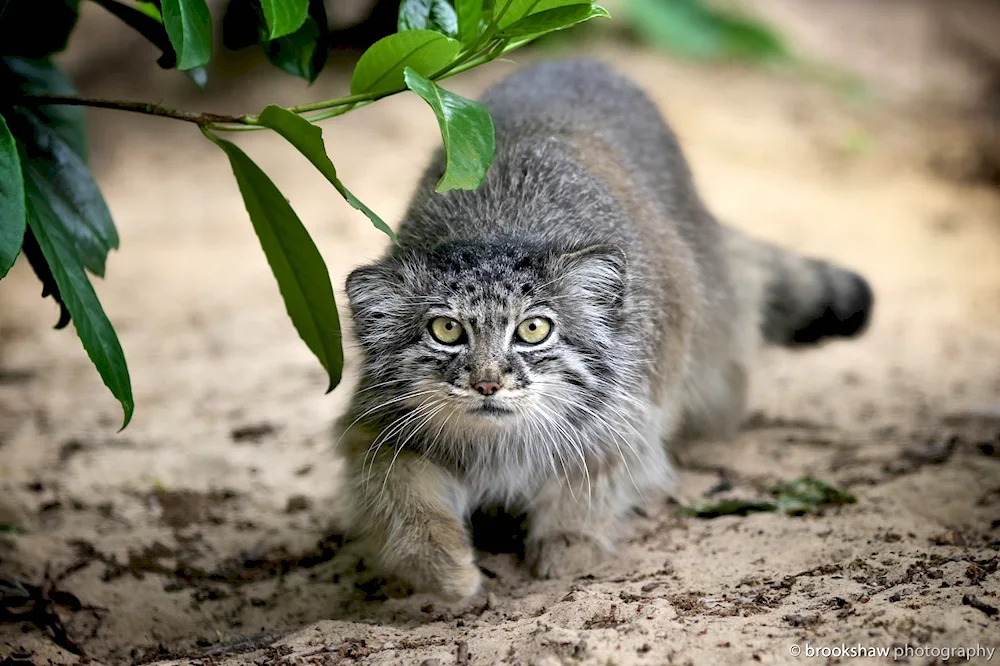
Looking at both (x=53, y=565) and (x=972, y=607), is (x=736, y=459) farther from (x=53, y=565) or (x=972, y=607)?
(x=53, y=565)

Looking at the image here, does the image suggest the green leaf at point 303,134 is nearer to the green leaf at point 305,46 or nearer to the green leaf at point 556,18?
the green leaf at point 305,46

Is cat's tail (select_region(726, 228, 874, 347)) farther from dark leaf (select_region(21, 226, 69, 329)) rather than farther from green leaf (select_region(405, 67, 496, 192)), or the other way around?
dark leaf (select_region(21, 226, 69, 329))

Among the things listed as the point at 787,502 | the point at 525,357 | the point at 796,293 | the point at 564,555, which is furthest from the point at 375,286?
the point at 796,293

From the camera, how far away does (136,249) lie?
8.47 metres

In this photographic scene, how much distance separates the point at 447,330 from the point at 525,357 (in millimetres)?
290

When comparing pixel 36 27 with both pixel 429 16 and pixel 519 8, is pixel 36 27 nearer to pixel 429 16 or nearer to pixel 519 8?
pixel 429 16

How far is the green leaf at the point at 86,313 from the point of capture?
10.6 feet

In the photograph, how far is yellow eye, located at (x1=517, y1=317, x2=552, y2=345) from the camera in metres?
3.73

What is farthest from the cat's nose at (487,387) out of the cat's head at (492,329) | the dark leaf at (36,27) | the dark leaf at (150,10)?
the dark leaf at (36,27)

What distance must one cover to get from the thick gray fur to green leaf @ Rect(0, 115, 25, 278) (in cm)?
127

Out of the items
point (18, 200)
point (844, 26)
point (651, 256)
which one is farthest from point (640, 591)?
point (844, 26)

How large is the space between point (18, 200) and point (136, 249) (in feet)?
18.9

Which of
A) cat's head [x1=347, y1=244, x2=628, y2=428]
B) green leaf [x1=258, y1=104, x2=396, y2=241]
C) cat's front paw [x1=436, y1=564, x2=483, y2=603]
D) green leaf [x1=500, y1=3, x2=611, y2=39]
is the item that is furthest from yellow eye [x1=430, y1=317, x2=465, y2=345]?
green leaf [x1=500, y1=3, x2=611, y2=39]

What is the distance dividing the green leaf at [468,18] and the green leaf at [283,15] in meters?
0.46
